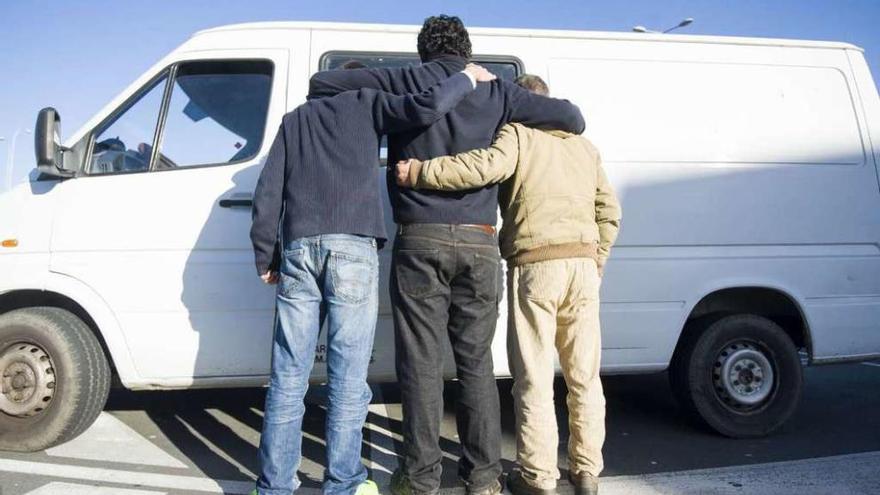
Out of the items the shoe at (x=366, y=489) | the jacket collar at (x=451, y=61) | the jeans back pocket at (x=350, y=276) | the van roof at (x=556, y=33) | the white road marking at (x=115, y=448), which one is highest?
the van roof at (x=556, y=33)

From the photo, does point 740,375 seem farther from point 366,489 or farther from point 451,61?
point 451,61

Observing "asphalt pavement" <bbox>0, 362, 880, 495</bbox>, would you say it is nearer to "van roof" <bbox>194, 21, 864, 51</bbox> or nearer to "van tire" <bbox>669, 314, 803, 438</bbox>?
"van tire" <bbox>669, 314, 803, 438</bbox>

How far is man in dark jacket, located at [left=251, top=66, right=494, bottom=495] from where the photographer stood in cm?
279

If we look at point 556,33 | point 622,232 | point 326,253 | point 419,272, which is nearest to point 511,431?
point 622,232

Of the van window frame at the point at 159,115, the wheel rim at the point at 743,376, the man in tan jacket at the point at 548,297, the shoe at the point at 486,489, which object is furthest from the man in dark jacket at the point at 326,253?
the wheel rim at the point at 743,376

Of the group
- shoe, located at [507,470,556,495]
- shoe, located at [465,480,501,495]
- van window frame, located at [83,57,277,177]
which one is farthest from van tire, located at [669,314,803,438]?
van window frame, located at [83,57,277,177]

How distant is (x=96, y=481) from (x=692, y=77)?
4027 millimetres

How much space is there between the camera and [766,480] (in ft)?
10.9

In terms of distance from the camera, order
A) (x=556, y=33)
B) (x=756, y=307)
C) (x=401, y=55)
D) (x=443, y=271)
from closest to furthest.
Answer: (x=443, y=271) < (x=401, y=55) < (x=556, y=33) < (x=756, y=307)

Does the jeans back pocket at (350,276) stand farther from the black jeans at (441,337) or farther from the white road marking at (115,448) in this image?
the white road marking at (115,448)

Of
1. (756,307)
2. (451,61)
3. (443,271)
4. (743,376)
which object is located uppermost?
(451,61)

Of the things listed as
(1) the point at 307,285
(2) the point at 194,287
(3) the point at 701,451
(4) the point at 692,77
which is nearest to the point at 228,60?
(2) the point at 194,287

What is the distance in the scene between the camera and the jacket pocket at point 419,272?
2.87 metres

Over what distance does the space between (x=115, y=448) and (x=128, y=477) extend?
52cm
